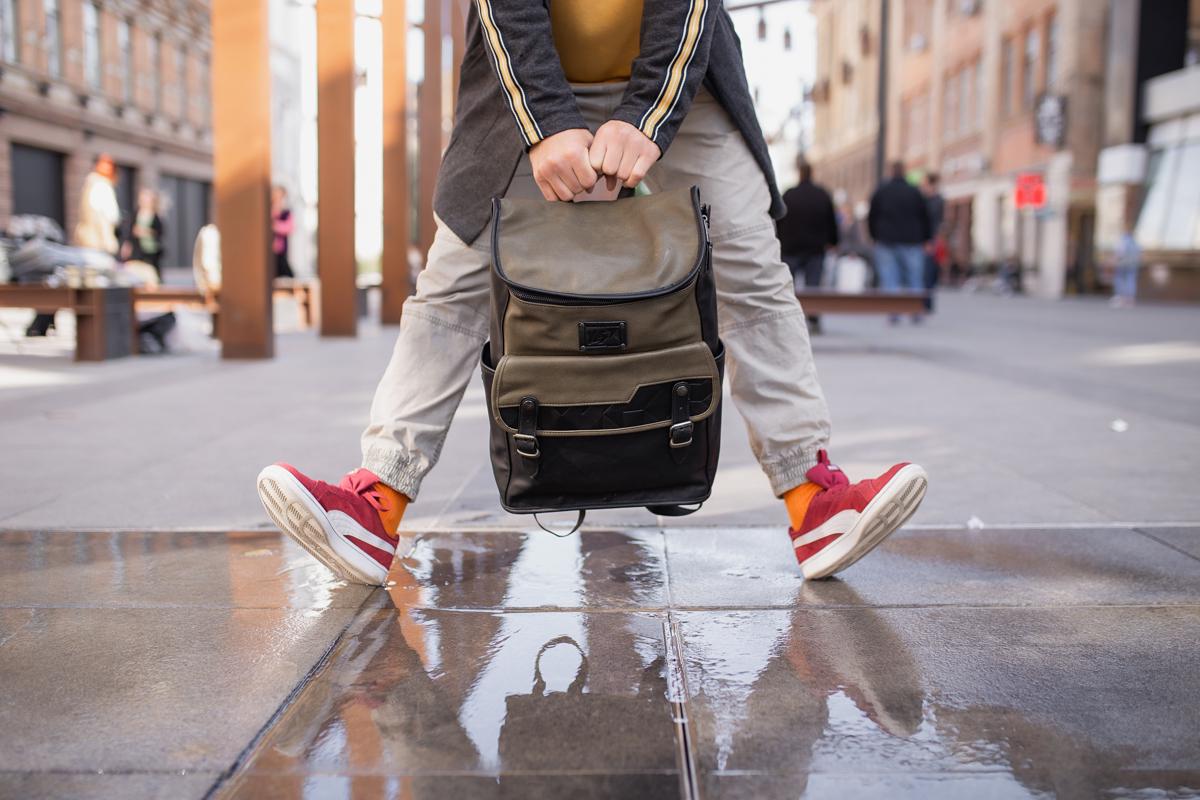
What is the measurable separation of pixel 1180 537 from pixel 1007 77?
39606mm

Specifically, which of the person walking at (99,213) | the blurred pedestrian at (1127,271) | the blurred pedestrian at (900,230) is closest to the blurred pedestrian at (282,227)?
the person walking at (99,213)

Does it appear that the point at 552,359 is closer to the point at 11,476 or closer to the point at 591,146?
the point at 591,146

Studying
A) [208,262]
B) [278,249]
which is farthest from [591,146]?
[278,249]

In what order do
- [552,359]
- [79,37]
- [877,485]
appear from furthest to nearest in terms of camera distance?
1. [79,37]
2. [877,485]
3. [552,359]

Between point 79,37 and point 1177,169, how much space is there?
27.9 m

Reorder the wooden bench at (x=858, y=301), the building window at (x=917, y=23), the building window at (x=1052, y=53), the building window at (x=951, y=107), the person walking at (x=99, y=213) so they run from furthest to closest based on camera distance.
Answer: the building window at (x=917, y=23) → the building window at (x=951, y=107) → the building window at (x=1052, y=53) → the person walking at (x=99, y=213) → the wooden bench at (x=858, y=301)

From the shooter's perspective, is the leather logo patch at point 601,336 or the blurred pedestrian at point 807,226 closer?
the leather logo patch at point 601,336

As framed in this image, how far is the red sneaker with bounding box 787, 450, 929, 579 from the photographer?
2.62m

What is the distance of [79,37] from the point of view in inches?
1262

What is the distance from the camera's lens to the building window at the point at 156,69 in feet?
127

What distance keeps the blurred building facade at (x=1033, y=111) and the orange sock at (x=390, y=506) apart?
1969cm

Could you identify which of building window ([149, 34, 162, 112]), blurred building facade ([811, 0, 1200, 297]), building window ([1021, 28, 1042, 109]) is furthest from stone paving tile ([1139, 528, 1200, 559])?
building window ([149, 34, 162, 112])

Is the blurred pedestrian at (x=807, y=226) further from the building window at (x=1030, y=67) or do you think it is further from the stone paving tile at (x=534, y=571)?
the building window at (x=1030, y=67)

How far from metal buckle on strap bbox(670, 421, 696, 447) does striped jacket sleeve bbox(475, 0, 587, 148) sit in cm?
66
